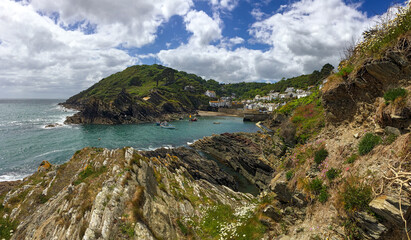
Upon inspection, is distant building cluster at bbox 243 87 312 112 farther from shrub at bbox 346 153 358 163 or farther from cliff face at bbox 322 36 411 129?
shrub at bbox 346 153 358 163

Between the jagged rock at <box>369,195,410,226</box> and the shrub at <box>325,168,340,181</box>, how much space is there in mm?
2235

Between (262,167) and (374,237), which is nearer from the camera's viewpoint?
(374,237)

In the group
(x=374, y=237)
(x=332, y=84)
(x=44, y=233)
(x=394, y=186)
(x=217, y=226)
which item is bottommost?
(x=217, y=226)

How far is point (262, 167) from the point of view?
103 ft

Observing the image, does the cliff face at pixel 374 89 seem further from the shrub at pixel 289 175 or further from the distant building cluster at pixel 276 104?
the distant building cluster at pixel 276 104

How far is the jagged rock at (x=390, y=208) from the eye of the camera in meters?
5.18

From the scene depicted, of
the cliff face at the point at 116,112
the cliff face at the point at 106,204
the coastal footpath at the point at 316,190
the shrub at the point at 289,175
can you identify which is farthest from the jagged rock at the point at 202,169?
the cliff face at the point at 116,112

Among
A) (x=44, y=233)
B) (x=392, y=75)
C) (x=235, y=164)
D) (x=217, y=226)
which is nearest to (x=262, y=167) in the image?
(x=235, y=164)

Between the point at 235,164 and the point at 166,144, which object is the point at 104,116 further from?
the point at 235,164

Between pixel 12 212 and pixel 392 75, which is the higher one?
pixel 392 75

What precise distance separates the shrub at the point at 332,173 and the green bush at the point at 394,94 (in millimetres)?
3948

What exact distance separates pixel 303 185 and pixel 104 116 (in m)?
99.4

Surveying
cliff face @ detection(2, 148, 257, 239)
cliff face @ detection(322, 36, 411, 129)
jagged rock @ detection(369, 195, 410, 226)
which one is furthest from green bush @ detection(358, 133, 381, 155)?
cliff face @ detection(2, 148, 257, 239)

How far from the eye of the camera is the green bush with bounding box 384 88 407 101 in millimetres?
7426
